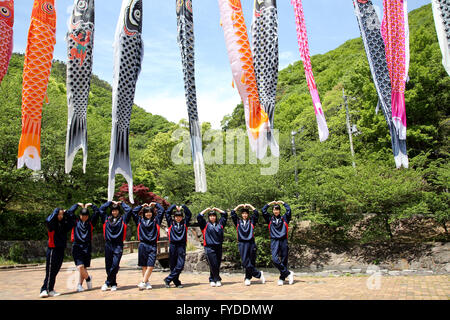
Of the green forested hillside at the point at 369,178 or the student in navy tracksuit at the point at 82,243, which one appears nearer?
the student in navy tracksuit at the point at 82,243

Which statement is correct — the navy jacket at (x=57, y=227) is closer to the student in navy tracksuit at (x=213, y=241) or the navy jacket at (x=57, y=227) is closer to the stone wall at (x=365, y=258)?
the student in navy tracksuit at (x=213, y=241)

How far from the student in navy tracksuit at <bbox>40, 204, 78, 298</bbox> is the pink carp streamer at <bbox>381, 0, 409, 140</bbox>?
652 centimetres

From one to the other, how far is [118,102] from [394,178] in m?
10.5

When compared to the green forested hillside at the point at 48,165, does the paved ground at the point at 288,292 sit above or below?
below

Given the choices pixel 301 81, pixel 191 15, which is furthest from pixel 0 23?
pixel 301 81

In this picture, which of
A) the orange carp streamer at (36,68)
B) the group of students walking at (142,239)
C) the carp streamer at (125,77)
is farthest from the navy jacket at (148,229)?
the orange carp streamer at (36,68)

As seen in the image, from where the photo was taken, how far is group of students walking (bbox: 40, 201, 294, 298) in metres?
5.60

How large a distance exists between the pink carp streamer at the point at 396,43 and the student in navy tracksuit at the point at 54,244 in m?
6.52

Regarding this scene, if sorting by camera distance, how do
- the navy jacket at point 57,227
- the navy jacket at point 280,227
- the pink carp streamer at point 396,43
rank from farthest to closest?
the pink carp streamer at point 396,43 → the navy jacket at point 280,227 → the navy jacket at point 57,227

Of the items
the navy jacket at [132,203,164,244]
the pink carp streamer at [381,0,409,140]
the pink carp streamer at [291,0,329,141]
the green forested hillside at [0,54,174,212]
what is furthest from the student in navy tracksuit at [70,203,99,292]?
the green forested hillside at [0,54,174,212]

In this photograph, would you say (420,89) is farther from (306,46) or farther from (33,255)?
(33,255)

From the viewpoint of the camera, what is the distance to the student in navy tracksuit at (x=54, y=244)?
5367 mm

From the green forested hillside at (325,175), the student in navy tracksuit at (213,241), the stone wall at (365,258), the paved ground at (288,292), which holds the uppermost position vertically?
the green forested hillside at (325,175)

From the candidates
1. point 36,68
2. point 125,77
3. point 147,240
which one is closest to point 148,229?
point 147,240
